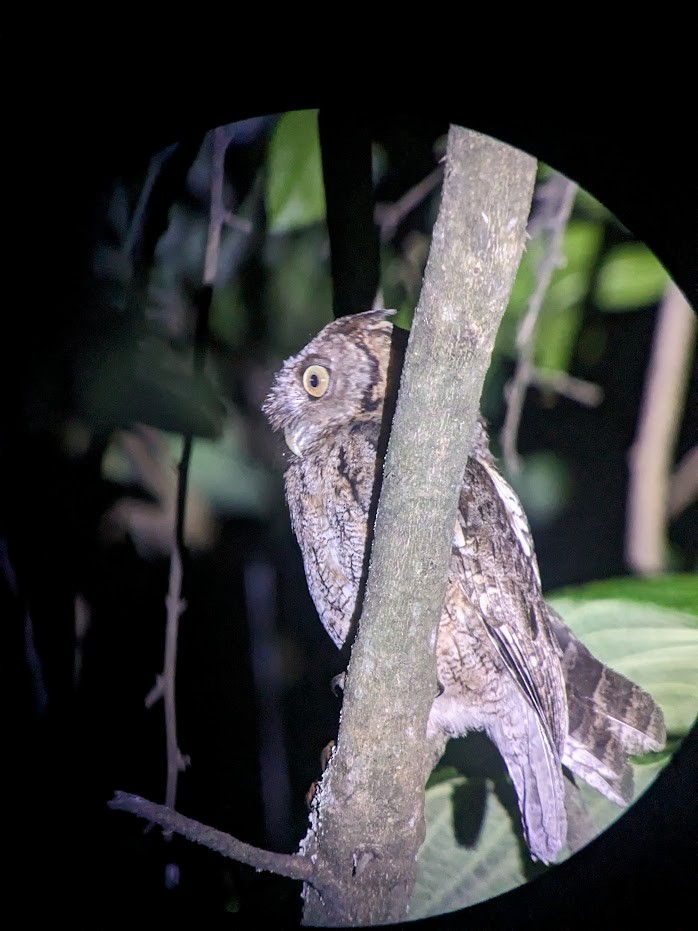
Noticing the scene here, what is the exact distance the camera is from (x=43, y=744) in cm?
142

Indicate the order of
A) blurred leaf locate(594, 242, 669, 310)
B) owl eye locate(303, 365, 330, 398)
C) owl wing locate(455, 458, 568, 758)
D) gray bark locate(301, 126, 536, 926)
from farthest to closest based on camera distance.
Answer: owl eye locate(303, 365, 330, 398) < owl wing locate(455, 458, 568, 758) < blurred leaf locate(594, 242, 669, 310) < gray bark locate(301, 126, 536, 926)

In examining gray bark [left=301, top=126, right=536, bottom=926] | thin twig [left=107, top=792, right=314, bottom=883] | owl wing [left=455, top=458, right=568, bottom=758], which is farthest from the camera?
owl wing [left=455, top=458, right=568, bottom=758]

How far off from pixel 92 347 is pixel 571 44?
105 cm

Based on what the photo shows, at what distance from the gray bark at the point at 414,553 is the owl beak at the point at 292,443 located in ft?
1.72

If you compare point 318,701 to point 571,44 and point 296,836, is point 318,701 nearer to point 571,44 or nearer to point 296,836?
point 296,836

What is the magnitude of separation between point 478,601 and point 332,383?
1.86ft

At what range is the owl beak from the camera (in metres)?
1.56

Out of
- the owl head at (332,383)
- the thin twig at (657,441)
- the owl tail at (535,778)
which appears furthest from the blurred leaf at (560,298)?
the owl tail at (535,778)

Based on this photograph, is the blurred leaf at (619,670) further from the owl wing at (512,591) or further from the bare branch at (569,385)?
the bare branch at (569,385)

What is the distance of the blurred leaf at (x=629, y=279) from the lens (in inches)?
49.5

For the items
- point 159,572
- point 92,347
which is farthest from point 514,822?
point 92,347

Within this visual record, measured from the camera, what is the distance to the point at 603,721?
138 centimetres

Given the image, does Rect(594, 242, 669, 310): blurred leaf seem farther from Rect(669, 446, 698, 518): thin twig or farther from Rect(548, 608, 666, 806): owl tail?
Rect(548, 608, 666, 806): owl tail

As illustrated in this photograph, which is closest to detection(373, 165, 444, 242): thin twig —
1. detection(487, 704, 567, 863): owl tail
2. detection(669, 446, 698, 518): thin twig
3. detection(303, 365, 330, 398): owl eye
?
detection(303, 365, 330, 398): owl eye
